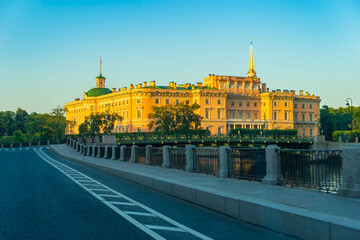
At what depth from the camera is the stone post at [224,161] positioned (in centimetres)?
A: 1547

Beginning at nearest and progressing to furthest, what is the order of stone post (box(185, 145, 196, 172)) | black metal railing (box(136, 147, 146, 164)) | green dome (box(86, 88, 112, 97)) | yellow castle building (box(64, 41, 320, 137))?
1. stone post (box(185, 145, 196, 172))
2. black metal railing (box(136, 147, 146, 164))
3. yellow castle building (box(64, 41, 320, 137))
4. green dome (box(86, 88, 112, 97))

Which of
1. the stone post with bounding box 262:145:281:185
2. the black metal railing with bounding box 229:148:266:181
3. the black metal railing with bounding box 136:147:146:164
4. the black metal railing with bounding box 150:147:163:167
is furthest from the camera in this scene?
the black metal railing with bounding box 136:147:146:164

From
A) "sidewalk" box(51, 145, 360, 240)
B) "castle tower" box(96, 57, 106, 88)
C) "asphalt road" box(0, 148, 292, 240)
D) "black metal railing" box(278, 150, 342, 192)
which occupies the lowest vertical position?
"asphalt road" box(0, 148, 292, 240)

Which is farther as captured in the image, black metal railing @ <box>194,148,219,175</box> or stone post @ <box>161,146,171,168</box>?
stone post @ <box>161,146,171,168</box>

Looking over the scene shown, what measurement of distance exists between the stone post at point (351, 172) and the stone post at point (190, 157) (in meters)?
8.99

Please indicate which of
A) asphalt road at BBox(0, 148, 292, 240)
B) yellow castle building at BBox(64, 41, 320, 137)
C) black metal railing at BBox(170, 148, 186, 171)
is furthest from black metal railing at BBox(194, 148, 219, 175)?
yellow castle building at BBox(64, 41, 320, 137)

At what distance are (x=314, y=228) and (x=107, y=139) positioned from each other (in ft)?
151

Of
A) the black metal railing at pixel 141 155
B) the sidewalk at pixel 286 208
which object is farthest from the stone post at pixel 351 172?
the black metal railing at pixel 141 155

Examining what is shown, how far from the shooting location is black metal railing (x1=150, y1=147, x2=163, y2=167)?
23484mm

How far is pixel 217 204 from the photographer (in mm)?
10273

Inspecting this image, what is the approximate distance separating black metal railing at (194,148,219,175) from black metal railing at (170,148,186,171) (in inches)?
49.7

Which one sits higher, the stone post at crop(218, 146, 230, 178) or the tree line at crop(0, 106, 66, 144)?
the tree line at crop(0, 106, 66, 144)

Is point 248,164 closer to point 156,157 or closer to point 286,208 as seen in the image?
point 286,208

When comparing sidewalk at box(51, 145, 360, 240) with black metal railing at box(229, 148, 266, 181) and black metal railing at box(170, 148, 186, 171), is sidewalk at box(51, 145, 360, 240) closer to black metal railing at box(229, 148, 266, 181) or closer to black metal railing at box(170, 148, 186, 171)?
black metal railing at box(229, 148, 266, 181)
